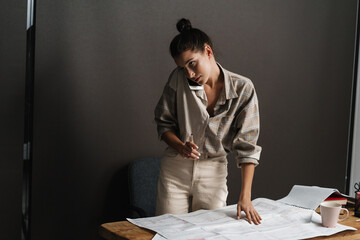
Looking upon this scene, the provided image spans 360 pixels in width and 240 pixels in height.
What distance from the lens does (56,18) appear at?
2.66 meters

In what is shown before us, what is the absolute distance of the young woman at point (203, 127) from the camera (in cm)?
192

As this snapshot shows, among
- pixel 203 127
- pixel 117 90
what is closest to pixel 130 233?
pixel 203 127

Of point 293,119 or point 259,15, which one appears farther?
point 293,119

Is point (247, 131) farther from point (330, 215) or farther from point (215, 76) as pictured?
point (330, 215)

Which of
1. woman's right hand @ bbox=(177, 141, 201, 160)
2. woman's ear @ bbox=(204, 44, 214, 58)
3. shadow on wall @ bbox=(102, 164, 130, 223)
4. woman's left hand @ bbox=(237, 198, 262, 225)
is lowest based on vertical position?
shadow on wall @ bbox=(102, 164, 130, 223)

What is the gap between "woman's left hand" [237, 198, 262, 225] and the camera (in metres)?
1.71

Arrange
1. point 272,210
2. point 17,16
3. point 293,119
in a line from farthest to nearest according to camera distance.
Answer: point 293,119 < point 17,16 < point 272,210

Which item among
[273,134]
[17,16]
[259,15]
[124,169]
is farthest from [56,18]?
[273,134]

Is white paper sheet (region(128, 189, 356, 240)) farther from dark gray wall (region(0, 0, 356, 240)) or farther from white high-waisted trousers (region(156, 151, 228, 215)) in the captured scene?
dark gray wall (region(0, 0, 356, 240))

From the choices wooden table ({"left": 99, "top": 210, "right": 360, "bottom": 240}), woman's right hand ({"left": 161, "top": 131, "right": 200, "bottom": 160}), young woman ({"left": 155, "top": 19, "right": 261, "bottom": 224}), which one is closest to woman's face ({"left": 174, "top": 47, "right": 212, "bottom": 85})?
young woman ({"left": 155, "top": 19, "right": 261, "bottom": 224})

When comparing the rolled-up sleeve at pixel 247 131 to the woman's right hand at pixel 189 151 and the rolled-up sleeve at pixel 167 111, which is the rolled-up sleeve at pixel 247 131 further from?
the rolled-up sleeve at pixel 167 111

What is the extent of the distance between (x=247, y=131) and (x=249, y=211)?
1.24ft

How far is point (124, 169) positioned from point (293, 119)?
5.59ft

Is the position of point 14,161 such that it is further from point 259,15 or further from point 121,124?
point 259,15
